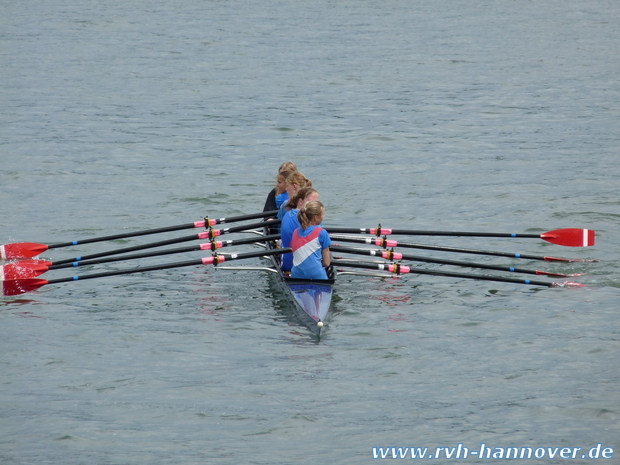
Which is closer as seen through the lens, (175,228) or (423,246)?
(423,246)

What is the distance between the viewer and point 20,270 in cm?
1218

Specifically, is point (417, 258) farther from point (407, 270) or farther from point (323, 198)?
point (323, 198)

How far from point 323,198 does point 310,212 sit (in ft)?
23.6

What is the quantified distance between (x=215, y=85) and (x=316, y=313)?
18155 millimetres

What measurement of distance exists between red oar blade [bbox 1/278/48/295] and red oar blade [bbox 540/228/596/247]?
708 cm

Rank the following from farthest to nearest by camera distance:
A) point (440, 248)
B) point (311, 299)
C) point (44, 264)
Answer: point (440, 248) → point (44, 264) → point (311, 299)

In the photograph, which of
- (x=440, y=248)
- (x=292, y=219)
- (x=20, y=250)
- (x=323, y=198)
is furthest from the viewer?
(x=323, y=198)

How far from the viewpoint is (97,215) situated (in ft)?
56.1

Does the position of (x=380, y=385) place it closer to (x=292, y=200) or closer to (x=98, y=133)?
(x=292, y=200)

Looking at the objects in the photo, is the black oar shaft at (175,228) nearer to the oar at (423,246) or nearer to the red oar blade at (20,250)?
the red oar blade at (20,250)


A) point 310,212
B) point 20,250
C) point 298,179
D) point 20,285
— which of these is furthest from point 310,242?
point 20,250

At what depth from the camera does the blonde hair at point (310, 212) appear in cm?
1100

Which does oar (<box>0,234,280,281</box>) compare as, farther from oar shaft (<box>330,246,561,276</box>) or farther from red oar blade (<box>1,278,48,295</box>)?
oar shaft (<box>330,246,561,276</box>)

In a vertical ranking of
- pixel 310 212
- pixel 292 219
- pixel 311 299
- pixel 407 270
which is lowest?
pixel 311 299
